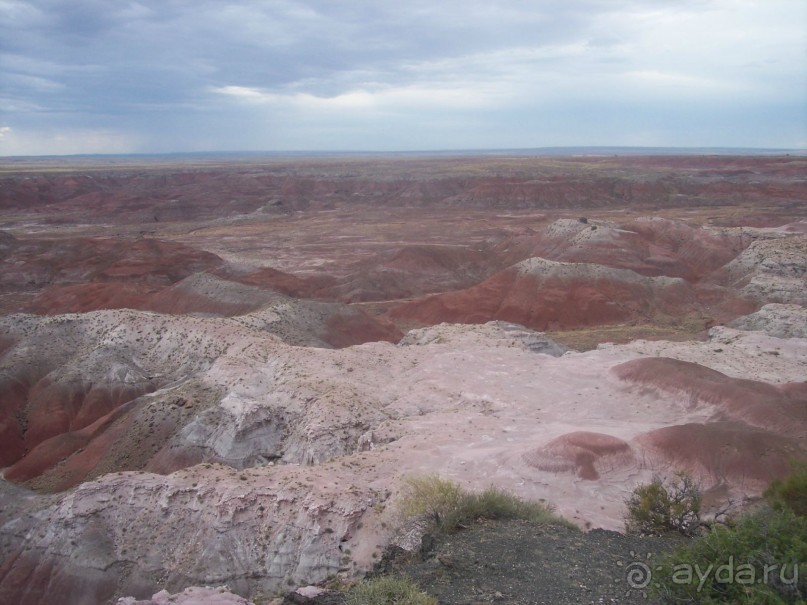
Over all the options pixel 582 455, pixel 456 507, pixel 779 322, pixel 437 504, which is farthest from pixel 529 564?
pixel 779 322

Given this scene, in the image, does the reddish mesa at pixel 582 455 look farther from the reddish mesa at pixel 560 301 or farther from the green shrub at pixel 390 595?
the reddish mesa at pixel 560 301

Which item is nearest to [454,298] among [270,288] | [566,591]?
[270,288]

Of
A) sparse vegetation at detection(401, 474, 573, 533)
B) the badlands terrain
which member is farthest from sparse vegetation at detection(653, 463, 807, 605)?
the badlands terrain

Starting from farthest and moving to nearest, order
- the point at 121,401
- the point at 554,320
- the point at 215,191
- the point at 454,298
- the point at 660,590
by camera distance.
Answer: the point at 215,191, the point at 454,298, the point at 554,320, the point at 121,401, the point at 660,590

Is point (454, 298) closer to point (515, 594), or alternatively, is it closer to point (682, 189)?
point (515, 594)

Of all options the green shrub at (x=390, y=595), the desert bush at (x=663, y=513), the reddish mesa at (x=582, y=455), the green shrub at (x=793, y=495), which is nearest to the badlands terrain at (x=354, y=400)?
the reddish mesa at (x=582, y=455)

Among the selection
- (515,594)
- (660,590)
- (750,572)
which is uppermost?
(750,572)

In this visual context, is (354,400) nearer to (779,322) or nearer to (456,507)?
(456,507)
